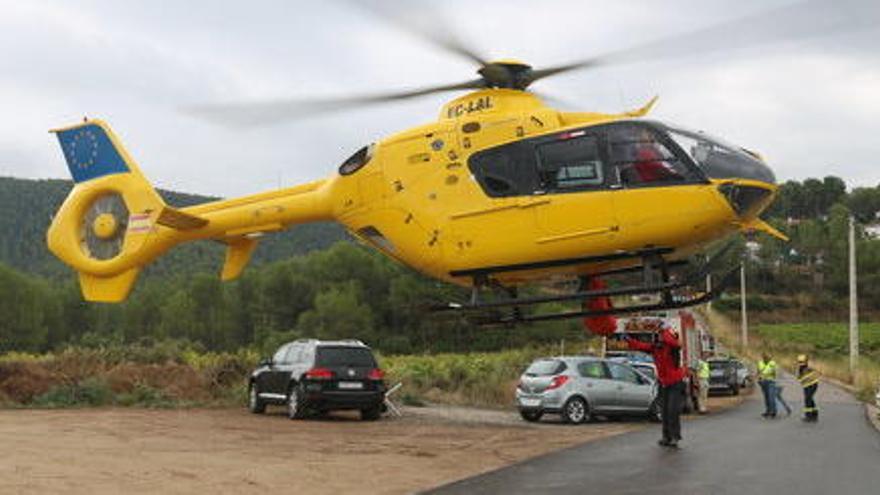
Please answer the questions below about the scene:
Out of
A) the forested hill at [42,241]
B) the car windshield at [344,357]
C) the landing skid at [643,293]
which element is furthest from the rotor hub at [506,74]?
the forested hill at [42,241]

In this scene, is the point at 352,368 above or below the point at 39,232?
below

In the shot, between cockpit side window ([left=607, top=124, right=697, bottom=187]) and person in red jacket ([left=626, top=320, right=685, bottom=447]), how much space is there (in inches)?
130

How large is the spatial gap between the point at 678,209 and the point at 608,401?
33.6 feet

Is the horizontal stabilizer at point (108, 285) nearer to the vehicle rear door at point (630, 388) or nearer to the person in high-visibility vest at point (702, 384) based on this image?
the vehicle rear door at point (630, 388)

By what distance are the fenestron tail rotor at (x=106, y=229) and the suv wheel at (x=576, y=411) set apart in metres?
9.98

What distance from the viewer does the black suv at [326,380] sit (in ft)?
65.7

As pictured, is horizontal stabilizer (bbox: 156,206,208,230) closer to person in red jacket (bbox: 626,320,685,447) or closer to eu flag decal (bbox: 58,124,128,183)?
eu flag decal (bbox: 58,124,128,183)

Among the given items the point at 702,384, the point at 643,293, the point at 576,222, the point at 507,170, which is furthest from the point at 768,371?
the point at 507,170

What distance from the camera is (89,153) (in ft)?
64.0

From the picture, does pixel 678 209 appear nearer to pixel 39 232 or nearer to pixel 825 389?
pixel 825 389

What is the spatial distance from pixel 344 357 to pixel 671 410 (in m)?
7.82

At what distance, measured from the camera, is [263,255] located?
14962 centimetres

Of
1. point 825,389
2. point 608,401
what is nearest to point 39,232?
point 825,389

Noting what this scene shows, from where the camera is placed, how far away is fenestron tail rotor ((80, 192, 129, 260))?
18844 mm
